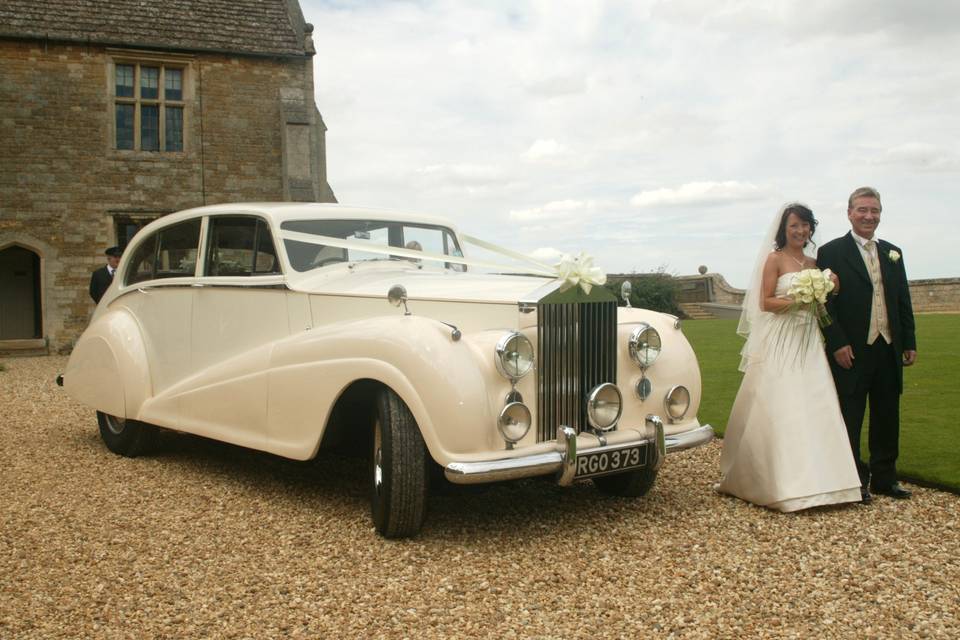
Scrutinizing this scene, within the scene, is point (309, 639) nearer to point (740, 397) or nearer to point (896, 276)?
point (740, 397)

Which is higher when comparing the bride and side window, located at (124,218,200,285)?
side window, located at (124,218,200,285)

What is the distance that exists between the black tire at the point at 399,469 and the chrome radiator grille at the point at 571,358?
627 mm

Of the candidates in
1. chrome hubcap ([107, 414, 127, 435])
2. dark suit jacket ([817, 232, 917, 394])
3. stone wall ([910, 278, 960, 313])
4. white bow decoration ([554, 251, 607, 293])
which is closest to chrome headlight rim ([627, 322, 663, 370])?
white bow decoration ([554, 251, 607, 293])

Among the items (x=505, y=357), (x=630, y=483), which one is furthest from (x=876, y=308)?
(x=505, y=357)

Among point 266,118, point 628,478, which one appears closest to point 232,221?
point 628,478

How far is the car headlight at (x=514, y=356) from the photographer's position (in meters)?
3.92

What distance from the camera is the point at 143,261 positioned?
6500 millimetres

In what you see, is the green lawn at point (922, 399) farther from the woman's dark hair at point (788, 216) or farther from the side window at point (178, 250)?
the side window at point (178, 250)

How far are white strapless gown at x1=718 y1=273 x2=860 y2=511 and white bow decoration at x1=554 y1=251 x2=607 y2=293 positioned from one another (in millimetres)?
1370

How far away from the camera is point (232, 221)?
221 inches

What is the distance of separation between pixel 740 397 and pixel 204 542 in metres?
3.27

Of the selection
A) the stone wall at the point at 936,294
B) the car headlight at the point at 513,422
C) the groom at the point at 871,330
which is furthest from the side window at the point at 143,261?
the stone wall at the point at 936,294

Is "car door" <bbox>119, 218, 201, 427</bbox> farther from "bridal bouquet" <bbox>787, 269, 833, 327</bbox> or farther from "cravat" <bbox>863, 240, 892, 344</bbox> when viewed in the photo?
"cravat" <bbox>863, 240, 892, 344</bbox>

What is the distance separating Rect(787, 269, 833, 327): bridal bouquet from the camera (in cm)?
475
